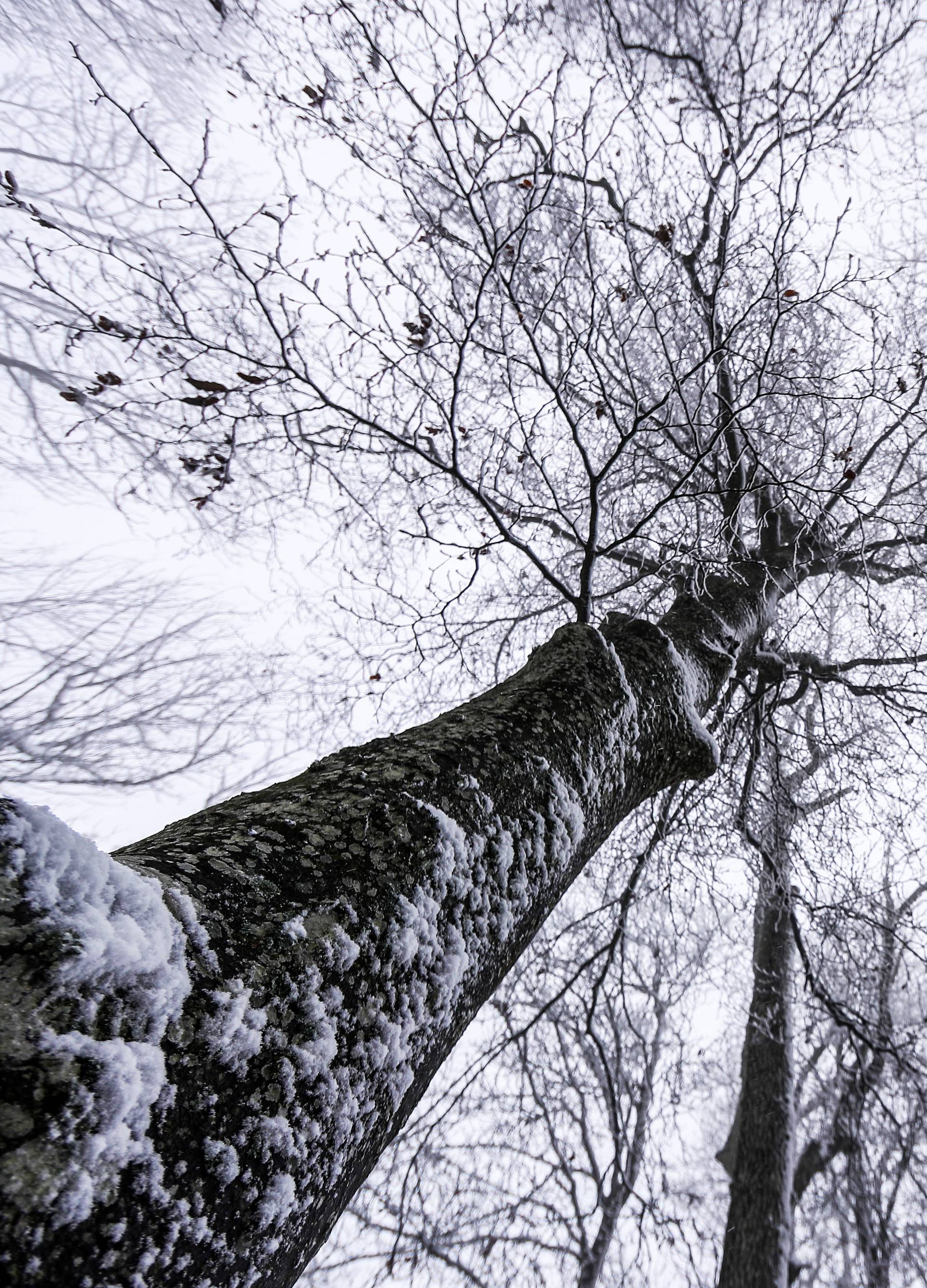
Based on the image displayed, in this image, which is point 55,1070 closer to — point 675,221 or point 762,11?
point 675,221

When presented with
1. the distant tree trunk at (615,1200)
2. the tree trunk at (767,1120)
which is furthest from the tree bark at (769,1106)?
Answer: the distant tree trunk at (615,1200)

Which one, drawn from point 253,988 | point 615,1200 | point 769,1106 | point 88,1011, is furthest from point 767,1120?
point 88,1011

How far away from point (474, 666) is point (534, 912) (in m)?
2.81

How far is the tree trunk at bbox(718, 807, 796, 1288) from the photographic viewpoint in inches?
129

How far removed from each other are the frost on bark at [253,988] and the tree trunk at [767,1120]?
104 inches

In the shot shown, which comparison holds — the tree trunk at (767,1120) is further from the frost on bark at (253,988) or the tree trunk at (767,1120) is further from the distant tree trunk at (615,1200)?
the frost on bark at (253,988)

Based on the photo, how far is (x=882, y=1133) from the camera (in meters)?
4.10

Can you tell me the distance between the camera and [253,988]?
1.88 feet

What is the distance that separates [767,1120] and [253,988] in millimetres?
4656

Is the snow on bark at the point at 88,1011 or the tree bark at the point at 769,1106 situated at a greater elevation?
the tree bark at the point at 769,1106

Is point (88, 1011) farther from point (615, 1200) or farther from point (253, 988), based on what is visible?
point (615, 1200)

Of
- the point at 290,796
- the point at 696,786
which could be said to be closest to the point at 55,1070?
the point at 290,796

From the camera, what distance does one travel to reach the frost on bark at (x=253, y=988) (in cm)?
42

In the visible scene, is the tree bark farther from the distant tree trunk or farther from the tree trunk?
the distant tree trunk
